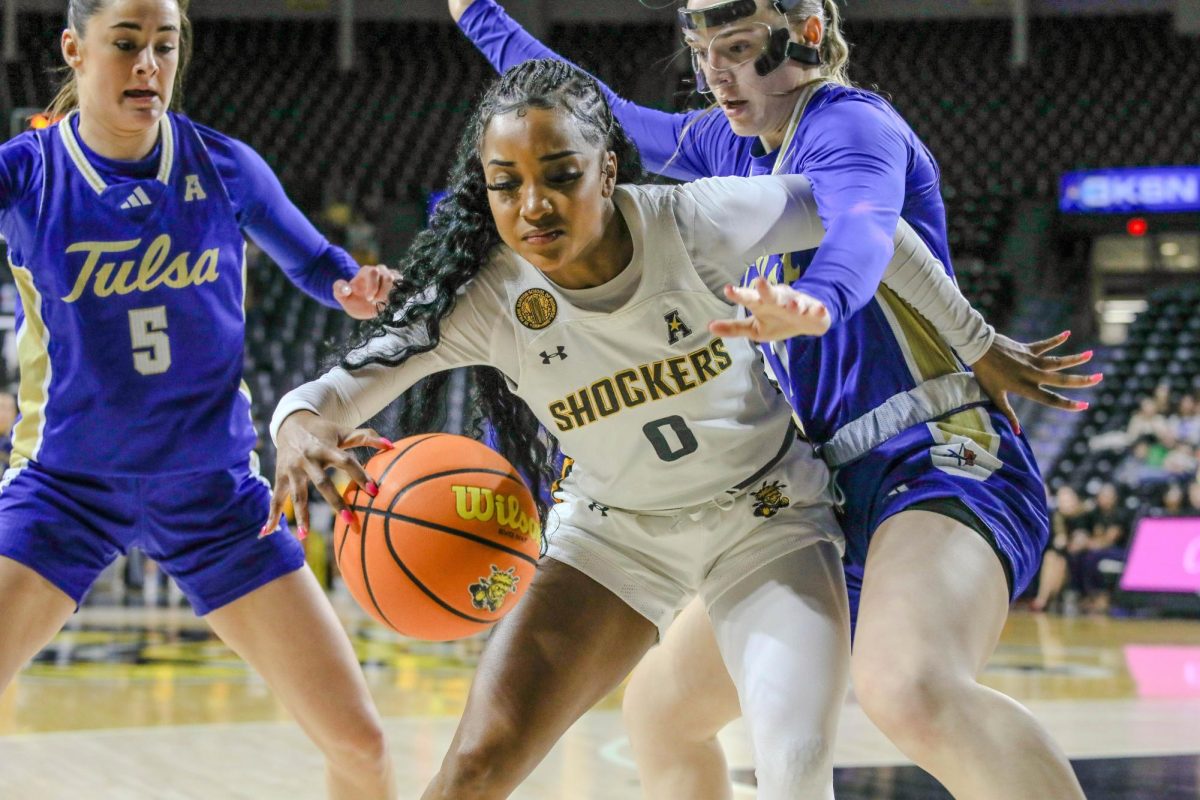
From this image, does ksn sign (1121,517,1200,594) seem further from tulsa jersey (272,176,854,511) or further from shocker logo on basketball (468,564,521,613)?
shocker logo on basketball (468,564,521,613)

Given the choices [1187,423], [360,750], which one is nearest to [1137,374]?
[1187,423]

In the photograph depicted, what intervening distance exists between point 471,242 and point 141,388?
91 cm

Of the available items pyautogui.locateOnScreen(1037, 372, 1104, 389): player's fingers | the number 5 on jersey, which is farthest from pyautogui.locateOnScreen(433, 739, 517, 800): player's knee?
pyautogui.locateOnScreen(1037, 372, 1104, 389): player's fingers

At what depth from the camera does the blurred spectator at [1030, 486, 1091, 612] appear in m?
12.0

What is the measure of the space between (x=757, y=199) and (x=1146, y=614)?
990 cm

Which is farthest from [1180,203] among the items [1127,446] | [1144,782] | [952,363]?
[952,363]

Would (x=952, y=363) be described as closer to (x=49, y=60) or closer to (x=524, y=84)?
(x=524, y=84)

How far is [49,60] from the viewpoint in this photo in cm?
1944

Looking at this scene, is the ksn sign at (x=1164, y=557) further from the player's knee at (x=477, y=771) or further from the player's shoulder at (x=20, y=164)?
the player's shoulder at (x=20, y=164)

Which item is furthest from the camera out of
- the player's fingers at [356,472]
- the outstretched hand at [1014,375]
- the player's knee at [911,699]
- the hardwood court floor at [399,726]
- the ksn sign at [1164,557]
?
the ksn sign at [1164,557]

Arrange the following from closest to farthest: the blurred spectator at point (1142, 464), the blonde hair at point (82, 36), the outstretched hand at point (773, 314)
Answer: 1. the outstretched hand at point (773, 314)
2. the blonde hair at point (82, 36)
3. the blurred spectator at point (1142, 464)

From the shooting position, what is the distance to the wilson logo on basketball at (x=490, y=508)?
9.14 ft

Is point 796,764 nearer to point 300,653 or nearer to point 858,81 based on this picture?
point 300,653

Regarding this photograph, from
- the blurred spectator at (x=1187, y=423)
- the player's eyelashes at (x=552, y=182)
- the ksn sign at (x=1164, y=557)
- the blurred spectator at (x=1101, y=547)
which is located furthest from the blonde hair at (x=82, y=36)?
the blurred spectator at (x=1187, y=423)
